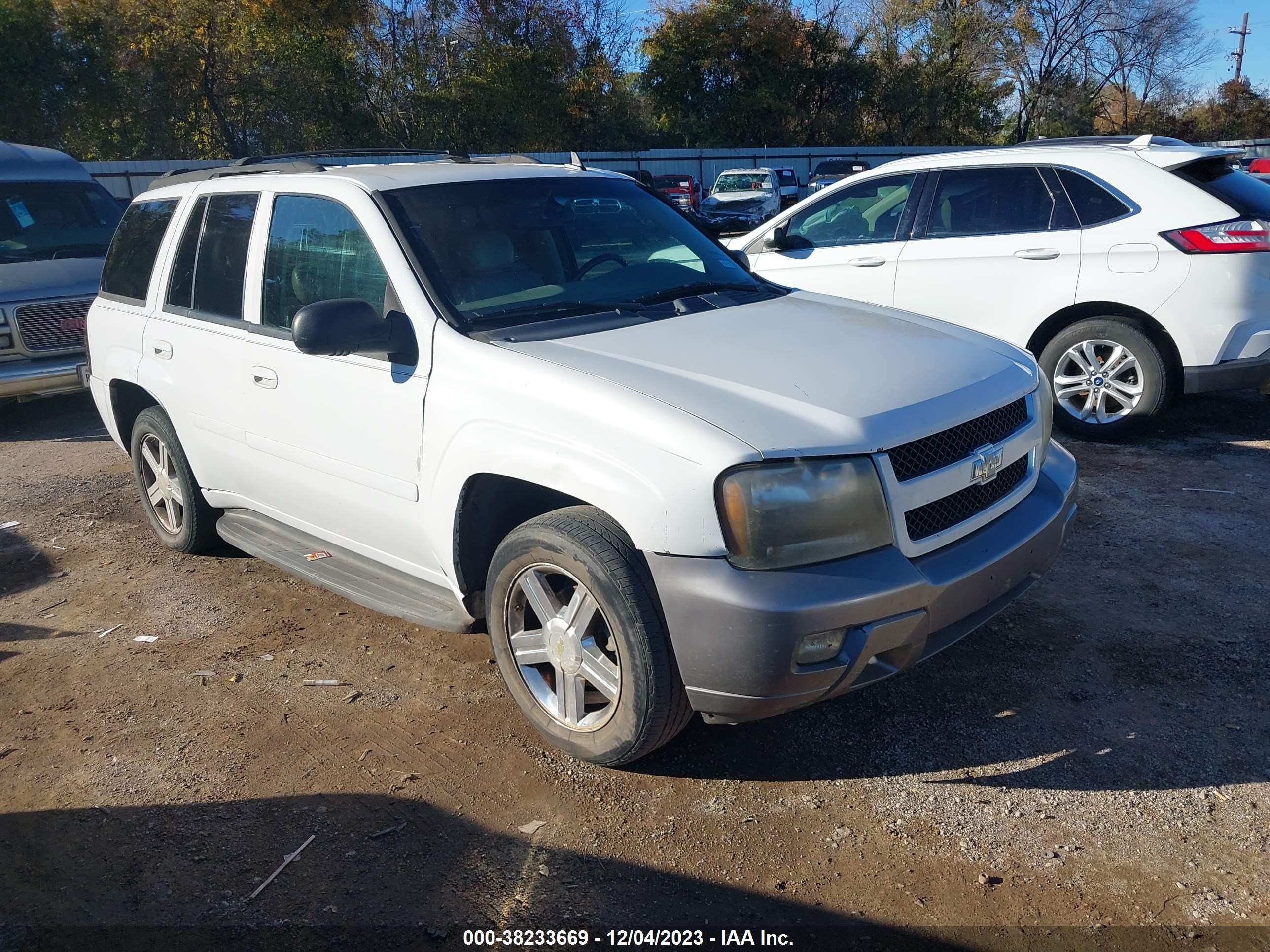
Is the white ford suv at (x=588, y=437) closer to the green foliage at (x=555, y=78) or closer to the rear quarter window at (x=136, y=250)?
the rear quarter window at (x=136, y=250)

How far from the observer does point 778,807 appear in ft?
10.3

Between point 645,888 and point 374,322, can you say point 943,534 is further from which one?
point 374,322

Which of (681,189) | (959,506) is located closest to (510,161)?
(959,506)

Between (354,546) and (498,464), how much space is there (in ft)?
3.71

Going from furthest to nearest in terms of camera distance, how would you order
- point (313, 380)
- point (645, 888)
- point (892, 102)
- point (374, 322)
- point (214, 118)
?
point (892, 102) → point (214, 118) → point (313, 380) → point (374, 322) → point (645, 888)

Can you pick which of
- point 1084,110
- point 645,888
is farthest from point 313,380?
point 1084,110

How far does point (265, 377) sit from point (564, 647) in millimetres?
1820

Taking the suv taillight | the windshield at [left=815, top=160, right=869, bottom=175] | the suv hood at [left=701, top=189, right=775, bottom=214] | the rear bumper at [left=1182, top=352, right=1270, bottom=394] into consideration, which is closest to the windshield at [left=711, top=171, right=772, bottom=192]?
the suv hood at [left=701, top=189, right=775, bottom=214]

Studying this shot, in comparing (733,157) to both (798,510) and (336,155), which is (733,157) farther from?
(798,510)

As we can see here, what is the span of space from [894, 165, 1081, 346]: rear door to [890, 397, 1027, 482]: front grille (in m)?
3.49

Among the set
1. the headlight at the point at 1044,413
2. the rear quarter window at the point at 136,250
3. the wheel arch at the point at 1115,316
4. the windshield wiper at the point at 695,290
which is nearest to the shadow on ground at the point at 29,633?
the rear quarter window at the point at 136,250

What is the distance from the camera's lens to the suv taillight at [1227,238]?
5996 millimetres

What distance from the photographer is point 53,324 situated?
8.34 metres

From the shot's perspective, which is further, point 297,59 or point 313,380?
point 297,59
